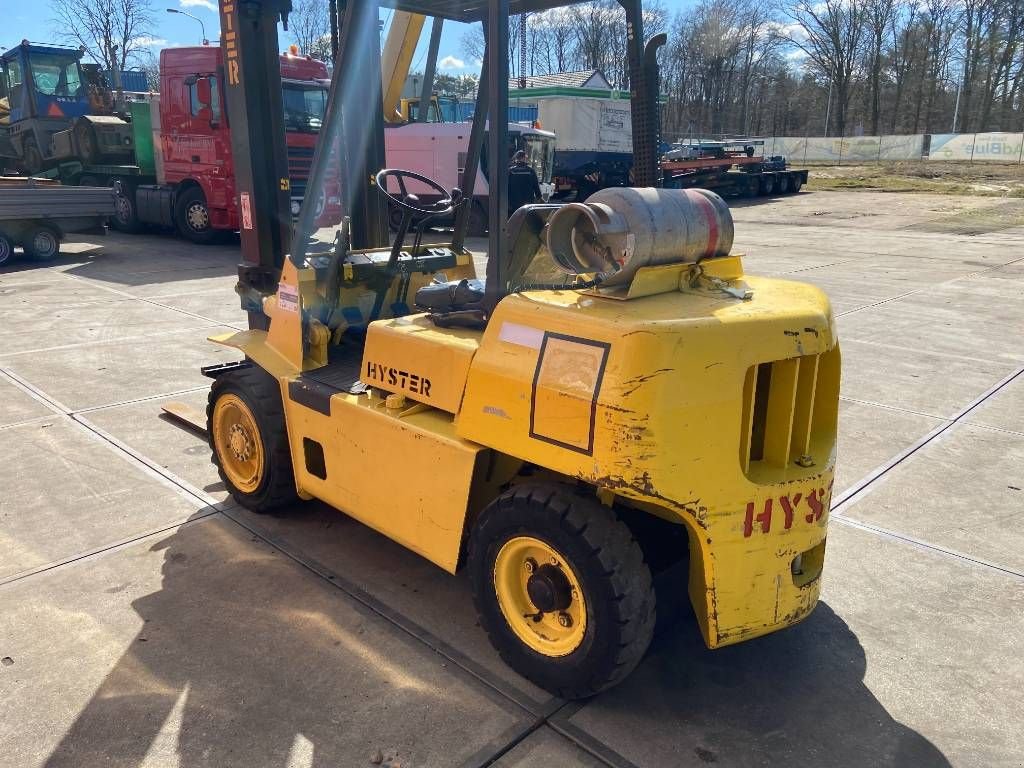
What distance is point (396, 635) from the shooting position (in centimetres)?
322

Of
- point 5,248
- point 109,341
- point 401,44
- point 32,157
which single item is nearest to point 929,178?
point 32,157

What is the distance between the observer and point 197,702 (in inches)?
111

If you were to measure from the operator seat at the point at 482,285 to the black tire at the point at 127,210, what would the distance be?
15356mm

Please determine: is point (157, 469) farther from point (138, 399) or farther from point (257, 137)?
point (257, 137)

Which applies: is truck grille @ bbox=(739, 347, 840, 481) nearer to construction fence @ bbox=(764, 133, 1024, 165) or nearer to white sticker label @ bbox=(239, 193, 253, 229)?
white sticker label @ bbox=(239, 193, 253, 229)

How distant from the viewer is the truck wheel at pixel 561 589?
2613 mm

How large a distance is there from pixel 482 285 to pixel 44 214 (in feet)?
39.4

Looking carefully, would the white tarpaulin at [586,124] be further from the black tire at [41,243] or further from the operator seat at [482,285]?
the operator seat at [482,285]

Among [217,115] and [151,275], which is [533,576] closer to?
[151,275]

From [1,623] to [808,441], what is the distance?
3245 millimetres

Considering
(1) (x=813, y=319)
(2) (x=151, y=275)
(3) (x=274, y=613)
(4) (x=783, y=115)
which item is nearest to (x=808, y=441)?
(1) (x=813, y=319)

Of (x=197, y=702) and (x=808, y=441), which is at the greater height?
(x=808, y=441)

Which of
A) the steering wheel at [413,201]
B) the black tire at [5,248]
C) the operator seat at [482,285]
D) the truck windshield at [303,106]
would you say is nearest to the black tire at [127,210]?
the black tire at [5,248]

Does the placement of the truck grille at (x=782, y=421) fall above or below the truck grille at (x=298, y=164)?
below
